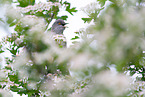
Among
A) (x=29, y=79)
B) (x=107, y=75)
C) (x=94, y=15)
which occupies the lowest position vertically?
(x=107, y=75)

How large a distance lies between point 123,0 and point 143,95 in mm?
953

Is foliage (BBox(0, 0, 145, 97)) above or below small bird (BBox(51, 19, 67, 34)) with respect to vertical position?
below

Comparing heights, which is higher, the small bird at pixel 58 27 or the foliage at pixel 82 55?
the small bird at pixel 58 27

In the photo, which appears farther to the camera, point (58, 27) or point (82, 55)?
point (58, 27)

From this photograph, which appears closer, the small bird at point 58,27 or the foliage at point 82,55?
the foliage at point 82,55

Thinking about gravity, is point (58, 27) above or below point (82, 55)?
above

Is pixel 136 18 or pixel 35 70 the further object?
pixel 35 70

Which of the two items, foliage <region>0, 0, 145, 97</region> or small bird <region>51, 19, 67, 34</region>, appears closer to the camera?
foliage <region>0, 0, 145, 97</region>

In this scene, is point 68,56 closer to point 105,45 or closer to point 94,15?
point 105,45

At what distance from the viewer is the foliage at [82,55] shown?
0.98m

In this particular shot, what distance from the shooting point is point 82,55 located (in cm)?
98

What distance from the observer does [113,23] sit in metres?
1.05

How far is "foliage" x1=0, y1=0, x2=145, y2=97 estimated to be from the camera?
0.98m

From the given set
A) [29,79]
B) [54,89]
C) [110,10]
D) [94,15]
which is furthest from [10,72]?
[110,10]
